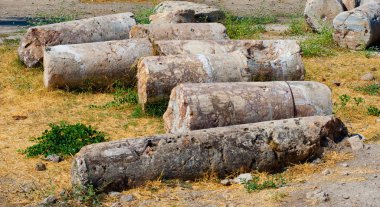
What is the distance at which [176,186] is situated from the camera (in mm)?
7375

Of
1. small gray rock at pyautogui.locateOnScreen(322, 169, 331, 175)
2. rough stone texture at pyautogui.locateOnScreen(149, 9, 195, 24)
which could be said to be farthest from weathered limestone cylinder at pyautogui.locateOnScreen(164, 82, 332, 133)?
rough stone texture at pyautogui.locateOnScreen(149, 9, 195, 24)

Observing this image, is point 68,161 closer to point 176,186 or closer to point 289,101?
point 176,186

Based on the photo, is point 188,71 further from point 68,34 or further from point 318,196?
point 318,196

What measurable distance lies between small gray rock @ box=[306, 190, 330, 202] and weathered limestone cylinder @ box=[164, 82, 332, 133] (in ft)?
6.25

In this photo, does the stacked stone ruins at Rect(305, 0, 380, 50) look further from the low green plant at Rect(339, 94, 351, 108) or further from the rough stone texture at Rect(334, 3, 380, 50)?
the low green plant at Rect(339, 94, 351, 108)

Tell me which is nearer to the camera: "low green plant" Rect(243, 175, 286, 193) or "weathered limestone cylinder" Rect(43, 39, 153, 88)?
"low green plant" Rect(243, 175, 286, 193)

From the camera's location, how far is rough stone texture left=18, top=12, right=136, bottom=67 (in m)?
12.7

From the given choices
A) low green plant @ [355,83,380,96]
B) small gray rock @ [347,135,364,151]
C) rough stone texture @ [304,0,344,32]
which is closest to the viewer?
small gray rock @ [347,135,364,151]

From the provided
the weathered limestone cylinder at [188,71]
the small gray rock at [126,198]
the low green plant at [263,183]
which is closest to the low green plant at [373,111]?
the weathered limestone cylinder at [188,71]

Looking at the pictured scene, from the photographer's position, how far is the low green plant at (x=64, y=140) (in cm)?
867

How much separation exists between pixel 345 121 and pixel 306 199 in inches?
139

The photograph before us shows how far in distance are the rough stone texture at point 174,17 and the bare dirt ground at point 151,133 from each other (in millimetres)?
2106

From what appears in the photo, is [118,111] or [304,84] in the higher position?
[304,84]

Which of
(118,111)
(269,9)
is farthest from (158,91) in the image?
(269,9)
